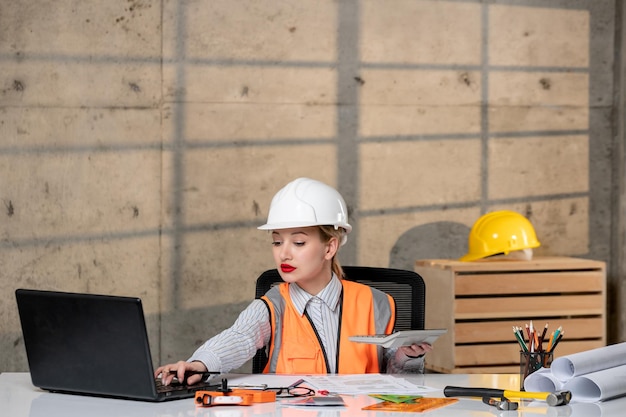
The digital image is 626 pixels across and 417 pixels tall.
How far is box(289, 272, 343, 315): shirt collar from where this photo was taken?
9.35 ft

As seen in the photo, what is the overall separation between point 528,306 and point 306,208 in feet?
7.25

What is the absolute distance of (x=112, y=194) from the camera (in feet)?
15.8

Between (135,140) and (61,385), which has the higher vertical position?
(135,140)

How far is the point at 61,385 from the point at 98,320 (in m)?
0.26

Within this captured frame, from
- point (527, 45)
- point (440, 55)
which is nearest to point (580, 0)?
point (527, 45)

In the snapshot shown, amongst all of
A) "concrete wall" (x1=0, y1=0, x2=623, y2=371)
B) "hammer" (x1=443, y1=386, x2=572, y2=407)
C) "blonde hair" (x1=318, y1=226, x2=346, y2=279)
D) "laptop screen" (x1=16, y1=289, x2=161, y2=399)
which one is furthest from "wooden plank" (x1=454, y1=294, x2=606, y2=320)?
"laptop screen" (x1=16, y1=289, x2=161, y2=399)

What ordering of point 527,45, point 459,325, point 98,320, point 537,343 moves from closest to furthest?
point 98,320 < point 537,343 < point 459,325 < point 527,45

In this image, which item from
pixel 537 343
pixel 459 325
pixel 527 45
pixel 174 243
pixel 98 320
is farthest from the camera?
pixel 527 45

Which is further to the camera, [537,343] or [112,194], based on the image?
[112,194]

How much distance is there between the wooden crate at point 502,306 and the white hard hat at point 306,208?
178 centimetres

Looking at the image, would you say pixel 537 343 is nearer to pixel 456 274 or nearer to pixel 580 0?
pixel 456 274

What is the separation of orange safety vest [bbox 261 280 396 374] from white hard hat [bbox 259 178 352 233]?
225mm

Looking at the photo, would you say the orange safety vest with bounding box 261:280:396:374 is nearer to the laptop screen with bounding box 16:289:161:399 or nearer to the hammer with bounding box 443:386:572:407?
the hammer with bounding box 443:386:572:407

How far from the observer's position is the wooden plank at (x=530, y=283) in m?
4.58
